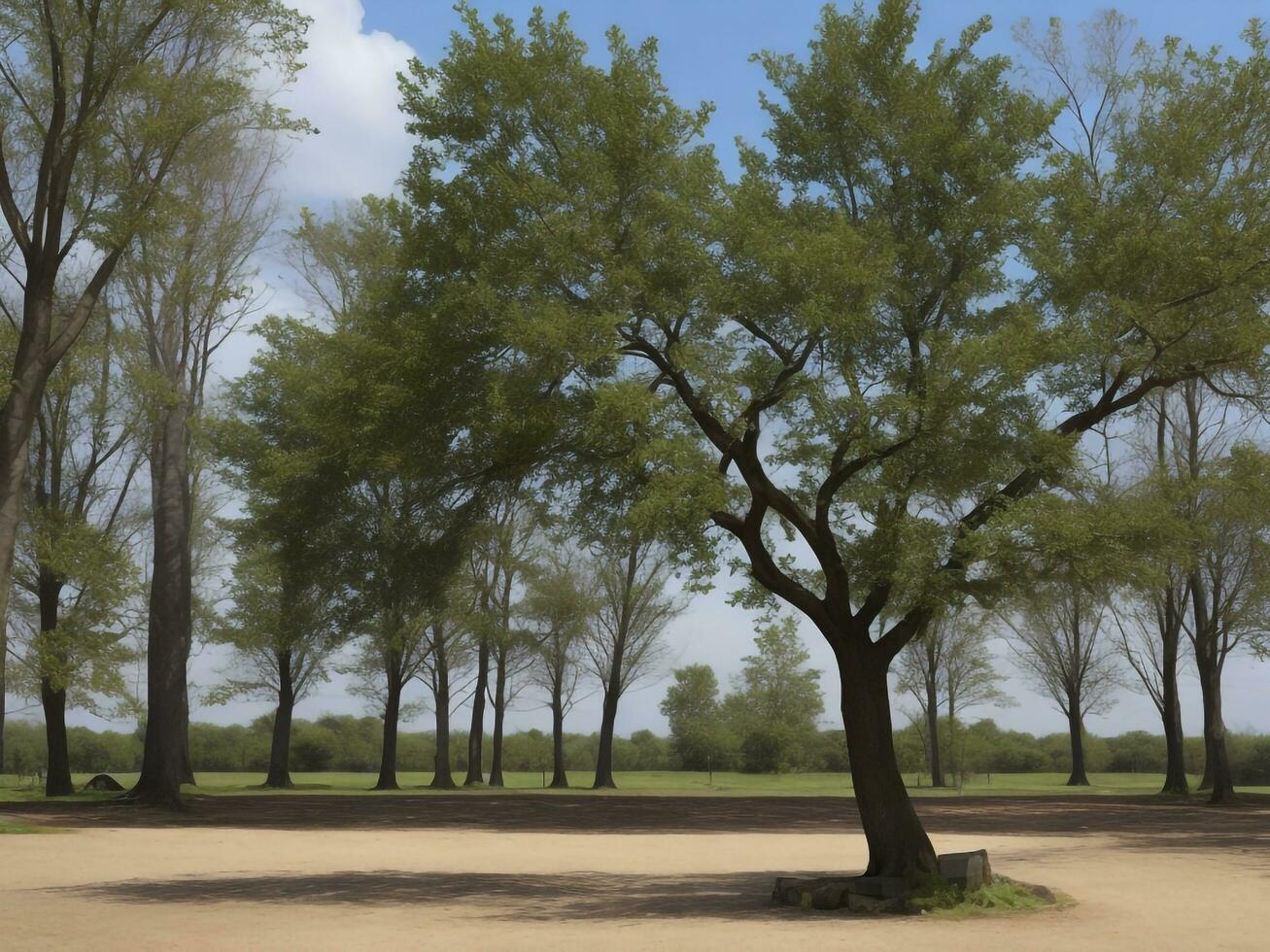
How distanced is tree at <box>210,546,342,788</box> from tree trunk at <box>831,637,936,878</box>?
69.7ft

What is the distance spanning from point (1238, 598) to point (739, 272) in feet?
98.1

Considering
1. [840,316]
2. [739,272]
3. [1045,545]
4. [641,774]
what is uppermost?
[739,272]

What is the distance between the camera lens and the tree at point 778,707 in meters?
59.6

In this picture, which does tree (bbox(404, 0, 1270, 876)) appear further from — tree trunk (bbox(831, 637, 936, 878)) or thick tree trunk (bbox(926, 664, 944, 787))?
thick tree trunk (bbox(926, 664, 944, 787))

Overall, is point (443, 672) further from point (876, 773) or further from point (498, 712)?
point (876, 773)

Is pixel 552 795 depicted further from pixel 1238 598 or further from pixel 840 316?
pixel 840 316

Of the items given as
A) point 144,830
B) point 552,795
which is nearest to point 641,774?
point 552,795

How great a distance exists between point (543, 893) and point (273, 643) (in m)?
32.5


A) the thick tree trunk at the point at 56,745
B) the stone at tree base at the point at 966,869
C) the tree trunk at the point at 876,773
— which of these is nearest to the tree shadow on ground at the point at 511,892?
the tree trunk at the point at 876,773

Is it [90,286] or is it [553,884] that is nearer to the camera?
[553,884]

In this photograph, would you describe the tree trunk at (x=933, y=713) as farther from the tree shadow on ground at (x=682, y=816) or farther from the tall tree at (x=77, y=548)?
the tall tree at (x=77, y=548)

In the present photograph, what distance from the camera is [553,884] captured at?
14.0m

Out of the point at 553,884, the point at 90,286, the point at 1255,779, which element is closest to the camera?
the point at 553,884

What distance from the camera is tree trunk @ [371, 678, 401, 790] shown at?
3906 centimetres
